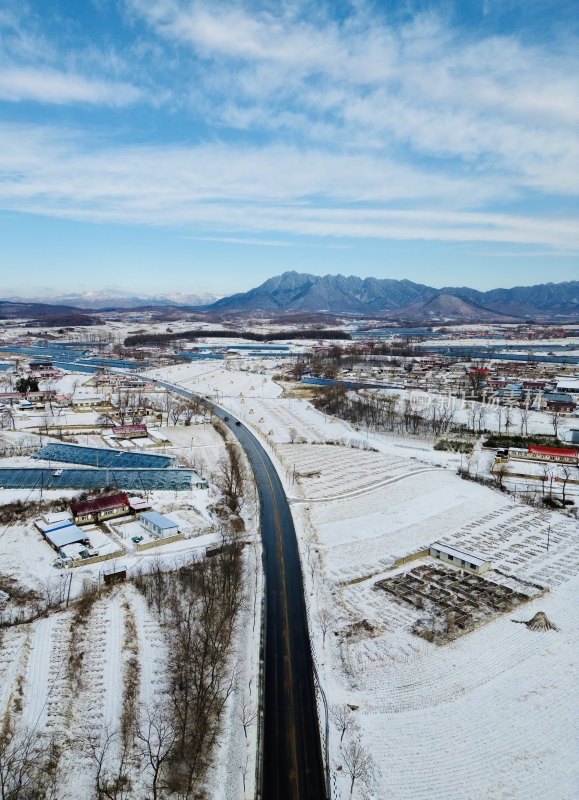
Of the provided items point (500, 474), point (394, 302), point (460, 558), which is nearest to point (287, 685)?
point (460, 558)

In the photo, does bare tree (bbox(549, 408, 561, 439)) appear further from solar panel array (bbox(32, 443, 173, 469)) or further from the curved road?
solar panel array (bbox(32, 443, 173, 469))

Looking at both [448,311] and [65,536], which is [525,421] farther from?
[448,311]

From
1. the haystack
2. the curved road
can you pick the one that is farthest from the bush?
the haystack

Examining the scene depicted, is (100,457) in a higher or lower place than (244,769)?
higher

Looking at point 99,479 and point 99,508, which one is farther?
point 99,479

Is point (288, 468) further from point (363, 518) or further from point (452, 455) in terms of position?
point (452, 455)

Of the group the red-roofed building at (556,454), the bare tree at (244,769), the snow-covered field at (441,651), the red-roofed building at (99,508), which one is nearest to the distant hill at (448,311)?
the red-roofed building at (556,454)

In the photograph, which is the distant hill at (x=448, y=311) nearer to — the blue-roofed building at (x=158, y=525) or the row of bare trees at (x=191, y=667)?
the blue-roofed building at (x=158, y=525)
